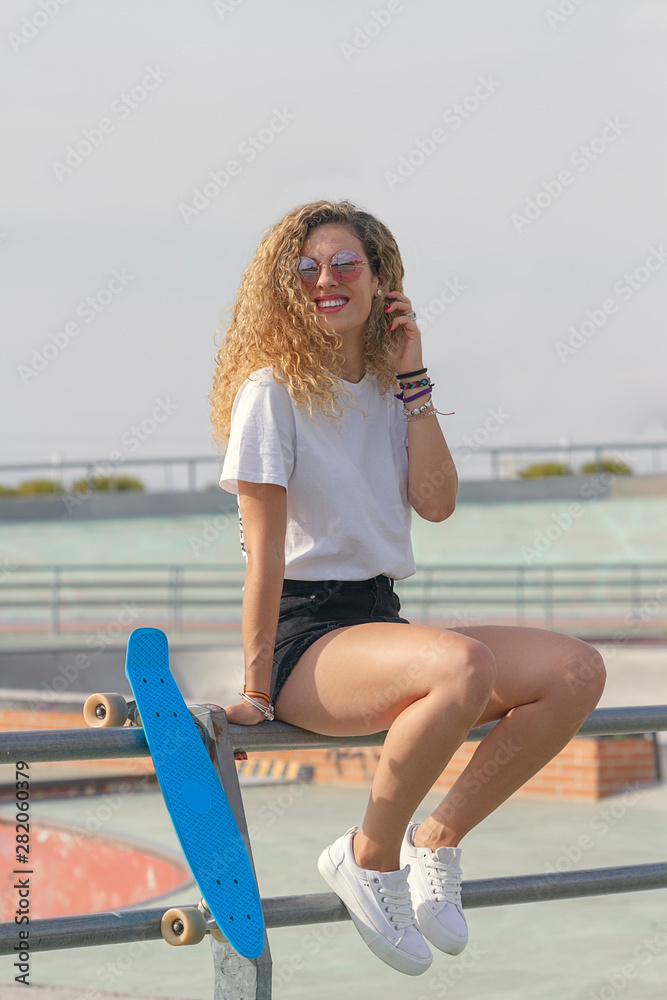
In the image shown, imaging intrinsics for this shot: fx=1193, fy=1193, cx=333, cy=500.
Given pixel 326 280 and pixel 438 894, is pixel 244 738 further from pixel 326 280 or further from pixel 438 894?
pixel 326 280

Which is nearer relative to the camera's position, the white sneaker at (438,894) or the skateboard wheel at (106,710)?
the skateboard wheel at (106,710)

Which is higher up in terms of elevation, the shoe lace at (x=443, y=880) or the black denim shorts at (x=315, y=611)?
the black denim shorts at (x=315, y=611)

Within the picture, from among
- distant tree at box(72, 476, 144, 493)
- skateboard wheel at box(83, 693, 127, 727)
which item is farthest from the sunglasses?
distant tree at box(72, 476, 144, 493)

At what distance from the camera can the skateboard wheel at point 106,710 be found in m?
1.80

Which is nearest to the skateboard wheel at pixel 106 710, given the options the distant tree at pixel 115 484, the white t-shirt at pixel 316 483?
the white t-shirt at pixel 316 483

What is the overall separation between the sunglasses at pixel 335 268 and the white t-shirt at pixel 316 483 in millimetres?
245

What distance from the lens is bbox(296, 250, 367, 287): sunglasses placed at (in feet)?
7.64

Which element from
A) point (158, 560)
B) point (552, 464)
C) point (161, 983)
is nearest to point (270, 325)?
point (161, 983)

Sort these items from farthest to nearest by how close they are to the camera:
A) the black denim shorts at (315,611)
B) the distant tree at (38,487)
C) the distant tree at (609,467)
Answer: the distant tree at (38,487) → the distant tree at (609,467) → the black denim shorts at (315,611)

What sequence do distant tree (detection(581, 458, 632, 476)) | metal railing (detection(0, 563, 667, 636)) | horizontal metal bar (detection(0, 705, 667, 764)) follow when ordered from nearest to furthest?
1. horizontal metal bar (detection(0, 705, 667, 764))
2. metal railing (detection(0, 563, 667, 636))
3. distant tree (detection(581, 458, 632, 476))

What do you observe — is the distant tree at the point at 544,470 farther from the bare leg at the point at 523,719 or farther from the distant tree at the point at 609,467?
the bare leg at the point at 523,719

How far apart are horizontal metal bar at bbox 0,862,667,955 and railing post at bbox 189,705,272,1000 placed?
68mm

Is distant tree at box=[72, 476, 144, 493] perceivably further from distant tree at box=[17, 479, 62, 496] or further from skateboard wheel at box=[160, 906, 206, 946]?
skateboard wheel at box=[160, 906, 206, 946]

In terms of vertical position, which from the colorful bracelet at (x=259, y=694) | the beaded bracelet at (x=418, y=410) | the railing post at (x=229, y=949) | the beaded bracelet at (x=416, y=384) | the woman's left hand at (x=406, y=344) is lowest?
the railing post at (x=229, y=949)
